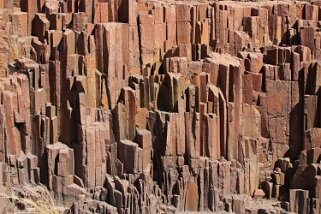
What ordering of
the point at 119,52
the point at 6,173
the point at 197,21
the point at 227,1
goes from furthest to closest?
the point at 227,1 < the point at 197,21 < the point at 119,52 < the point at 6,173

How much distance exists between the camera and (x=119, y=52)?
1650 centimetres

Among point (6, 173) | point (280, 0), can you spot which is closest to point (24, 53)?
point (6, 173)

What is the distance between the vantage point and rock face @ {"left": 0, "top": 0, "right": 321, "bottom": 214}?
15789 millimetres

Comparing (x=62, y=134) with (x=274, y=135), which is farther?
(x=274, y=135)

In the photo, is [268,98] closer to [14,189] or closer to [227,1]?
[227,1]

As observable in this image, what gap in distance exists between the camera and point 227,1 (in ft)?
62.1

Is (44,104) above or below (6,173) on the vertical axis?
above

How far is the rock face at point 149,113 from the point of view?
15.8m

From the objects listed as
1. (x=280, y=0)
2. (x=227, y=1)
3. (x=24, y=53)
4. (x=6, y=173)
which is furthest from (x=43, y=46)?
(x=280, y=0)

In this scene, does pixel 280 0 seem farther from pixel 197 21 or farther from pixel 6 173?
pixel 6 173

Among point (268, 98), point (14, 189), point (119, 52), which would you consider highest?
point (119, 52)

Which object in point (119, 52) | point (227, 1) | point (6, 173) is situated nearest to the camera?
point (6, 173)

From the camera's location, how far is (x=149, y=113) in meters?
16.3

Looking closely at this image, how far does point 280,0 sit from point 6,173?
8.10 m
